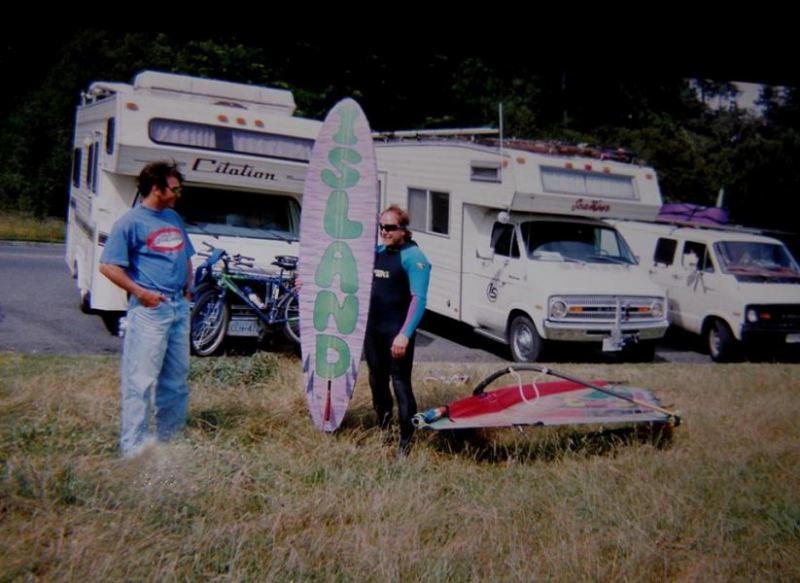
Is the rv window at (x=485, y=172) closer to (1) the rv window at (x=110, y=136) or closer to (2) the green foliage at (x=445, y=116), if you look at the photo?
(1) the rv window at (x=110, y=136)

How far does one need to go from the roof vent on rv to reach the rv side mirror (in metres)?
3.19

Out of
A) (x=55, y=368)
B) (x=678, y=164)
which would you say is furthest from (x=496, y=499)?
(x=678, y=164)

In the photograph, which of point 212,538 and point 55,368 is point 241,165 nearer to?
point 55,368

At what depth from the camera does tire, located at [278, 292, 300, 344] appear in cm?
918

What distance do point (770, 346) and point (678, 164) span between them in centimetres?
1757

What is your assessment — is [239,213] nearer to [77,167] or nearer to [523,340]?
[523,340]

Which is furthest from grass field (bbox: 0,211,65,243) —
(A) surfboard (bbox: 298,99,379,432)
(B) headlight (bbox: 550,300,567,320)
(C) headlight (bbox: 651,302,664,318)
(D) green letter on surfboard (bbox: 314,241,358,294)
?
(D) green letter on surfboard (bbox: 314,241,358,294)

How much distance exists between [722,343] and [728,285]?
2.73ft


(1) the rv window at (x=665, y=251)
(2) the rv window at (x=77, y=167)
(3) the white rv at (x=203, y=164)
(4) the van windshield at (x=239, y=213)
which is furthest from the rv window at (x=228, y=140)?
(1) the rv window at (x=665, y=251)

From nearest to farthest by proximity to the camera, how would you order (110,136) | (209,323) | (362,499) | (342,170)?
1. (362,499)
2. (342,170)
3. (209,323)
4. (110,136)

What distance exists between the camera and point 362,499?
470 cm

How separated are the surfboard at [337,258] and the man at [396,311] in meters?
0.10

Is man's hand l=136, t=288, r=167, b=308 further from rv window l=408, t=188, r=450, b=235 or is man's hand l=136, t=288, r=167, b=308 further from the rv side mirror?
rv window l=408, t=188, r=450, b=235

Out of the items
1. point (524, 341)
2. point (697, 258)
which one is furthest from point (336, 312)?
point (697, 258)
